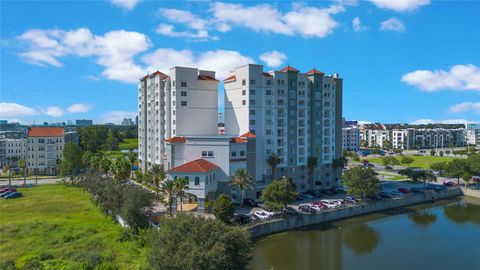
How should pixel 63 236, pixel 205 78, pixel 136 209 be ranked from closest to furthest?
pixel 63 236
pixel 136 209
pixel 205 78

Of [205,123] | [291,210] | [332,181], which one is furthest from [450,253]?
[205,123]

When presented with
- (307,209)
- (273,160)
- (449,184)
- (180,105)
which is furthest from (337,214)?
(449,184)

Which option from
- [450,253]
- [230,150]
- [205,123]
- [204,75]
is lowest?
[450,253]

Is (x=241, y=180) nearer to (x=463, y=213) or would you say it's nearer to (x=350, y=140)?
(x=463, y=213)

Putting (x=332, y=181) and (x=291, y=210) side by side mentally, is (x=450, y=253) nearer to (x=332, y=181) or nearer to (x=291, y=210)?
(x=291, y=210)

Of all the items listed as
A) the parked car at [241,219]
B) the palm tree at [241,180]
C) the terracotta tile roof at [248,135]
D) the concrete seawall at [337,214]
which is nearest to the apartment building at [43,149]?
the terracotta tile roof at [248,135]

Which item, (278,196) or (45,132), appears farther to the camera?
(45,132)

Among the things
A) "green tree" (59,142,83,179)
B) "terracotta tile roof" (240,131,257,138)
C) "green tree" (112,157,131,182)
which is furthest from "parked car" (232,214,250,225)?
"green tree" (59,142,83,179)
